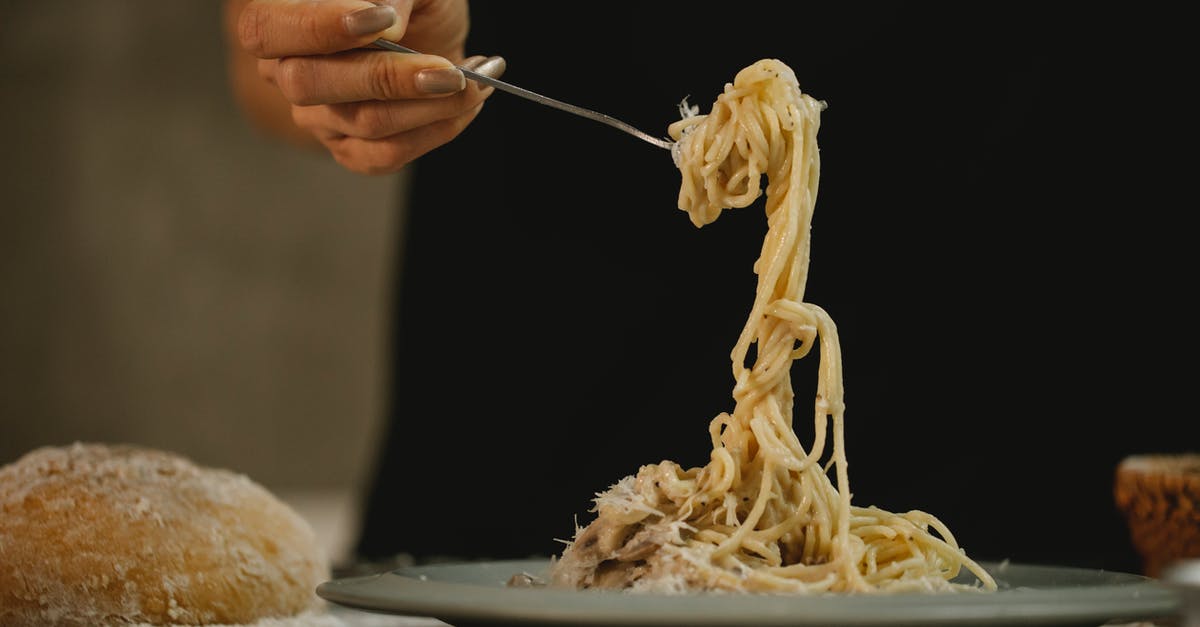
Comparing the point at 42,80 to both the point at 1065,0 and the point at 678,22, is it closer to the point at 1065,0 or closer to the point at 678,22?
the point at 678,22

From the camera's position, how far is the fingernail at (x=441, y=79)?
1795 mm

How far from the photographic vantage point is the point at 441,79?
1.80 meters

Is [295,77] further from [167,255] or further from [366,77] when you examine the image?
[167,255]

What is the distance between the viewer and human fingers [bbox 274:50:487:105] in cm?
180

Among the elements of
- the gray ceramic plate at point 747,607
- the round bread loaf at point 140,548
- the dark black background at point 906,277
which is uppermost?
the dark black background at point 906,277

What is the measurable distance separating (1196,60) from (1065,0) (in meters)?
0.38

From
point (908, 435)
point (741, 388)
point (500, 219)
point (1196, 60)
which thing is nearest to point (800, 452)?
point (741, 388)

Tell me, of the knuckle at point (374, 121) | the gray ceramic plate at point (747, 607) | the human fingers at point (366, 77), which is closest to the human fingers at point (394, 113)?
the knuckle at point (374, 121)

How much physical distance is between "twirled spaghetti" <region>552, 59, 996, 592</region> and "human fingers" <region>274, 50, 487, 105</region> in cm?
37

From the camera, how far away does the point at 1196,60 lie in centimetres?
326

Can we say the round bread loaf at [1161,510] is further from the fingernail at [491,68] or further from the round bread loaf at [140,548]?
the round bread loaf at [140,548]

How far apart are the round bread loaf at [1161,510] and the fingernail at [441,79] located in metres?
1.16

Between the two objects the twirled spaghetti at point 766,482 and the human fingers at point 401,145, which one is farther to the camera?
the human fingers at point 401,145

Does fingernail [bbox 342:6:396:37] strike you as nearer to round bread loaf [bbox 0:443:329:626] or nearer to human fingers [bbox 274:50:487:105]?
human fingers [bbox 274:50:487:105]
